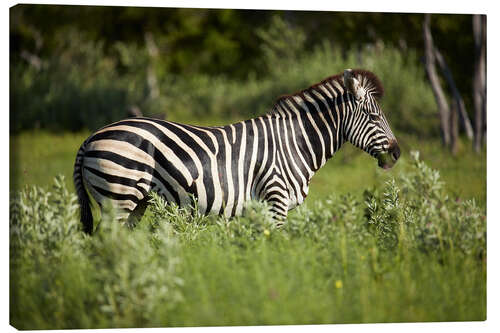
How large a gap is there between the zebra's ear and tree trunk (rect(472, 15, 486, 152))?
1.68 metres

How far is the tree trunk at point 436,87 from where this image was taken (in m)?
9.93

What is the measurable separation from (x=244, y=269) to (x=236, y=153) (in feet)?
4.60

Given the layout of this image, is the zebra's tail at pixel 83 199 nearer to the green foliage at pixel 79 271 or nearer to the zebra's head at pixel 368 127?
the green foliage at pixel 79 271

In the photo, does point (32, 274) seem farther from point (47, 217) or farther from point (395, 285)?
point (395, 285)

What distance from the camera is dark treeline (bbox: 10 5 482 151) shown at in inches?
353

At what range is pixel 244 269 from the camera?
4617 mm

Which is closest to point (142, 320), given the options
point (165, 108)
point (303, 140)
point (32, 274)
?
point (32, 274)

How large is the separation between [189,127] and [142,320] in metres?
2.07

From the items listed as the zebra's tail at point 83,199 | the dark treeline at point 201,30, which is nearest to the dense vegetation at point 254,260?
the zebra's tail at point 83,199

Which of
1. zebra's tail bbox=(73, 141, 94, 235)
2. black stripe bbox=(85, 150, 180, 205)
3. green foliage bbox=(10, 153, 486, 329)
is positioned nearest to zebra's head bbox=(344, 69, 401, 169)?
green foliage bbox=(10, 153, 486, 329)

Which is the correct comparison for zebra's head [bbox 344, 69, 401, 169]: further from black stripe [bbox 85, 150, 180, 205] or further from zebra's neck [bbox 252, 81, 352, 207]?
black stripe [bbox 85, 150, 180, 205]

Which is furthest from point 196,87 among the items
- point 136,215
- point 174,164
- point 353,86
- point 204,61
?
point 174,164

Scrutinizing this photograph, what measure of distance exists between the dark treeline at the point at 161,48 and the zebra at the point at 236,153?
105 cm

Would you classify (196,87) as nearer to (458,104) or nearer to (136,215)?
(458,104)
